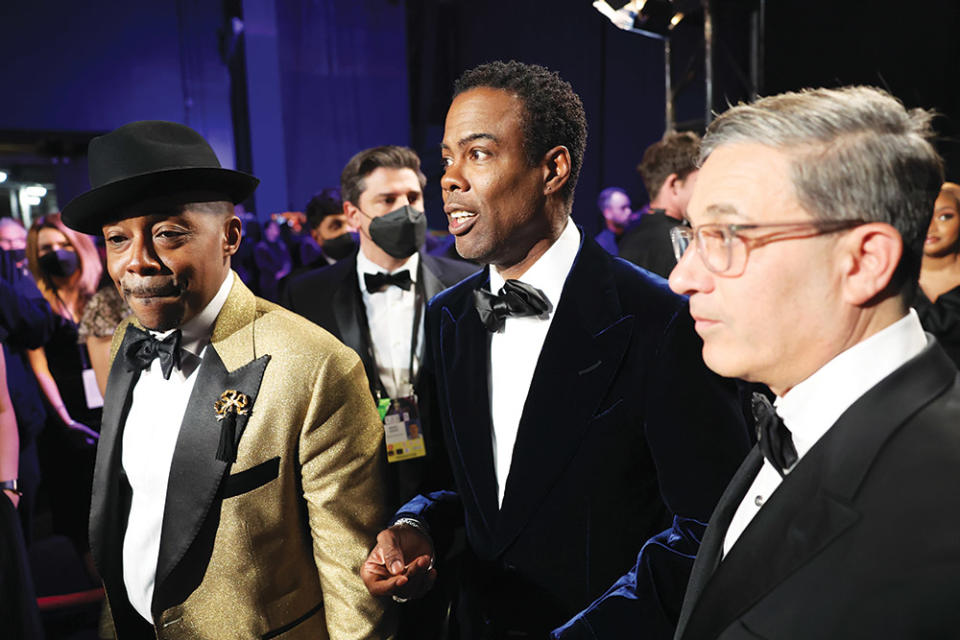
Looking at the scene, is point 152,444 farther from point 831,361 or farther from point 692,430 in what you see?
point 831,361

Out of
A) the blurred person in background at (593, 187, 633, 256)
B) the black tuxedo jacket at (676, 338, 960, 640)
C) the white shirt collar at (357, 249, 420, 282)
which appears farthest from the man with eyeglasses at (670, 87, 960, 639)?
the blurred person in background at (593, 187, 633, 256)

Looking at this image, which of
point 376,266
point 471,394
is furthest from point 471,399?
point 376,266

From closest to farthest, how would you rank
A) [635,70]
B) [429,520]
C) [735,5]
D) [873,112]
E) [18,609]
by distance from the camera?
[873,112] < [429,520] < [18,609] < [735,5] < [635,70]

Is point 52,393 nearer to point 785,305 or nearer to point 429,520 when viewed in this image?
point 429,520

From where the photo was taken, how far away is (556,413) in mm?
1440

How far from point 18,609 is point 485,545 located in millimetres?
1330

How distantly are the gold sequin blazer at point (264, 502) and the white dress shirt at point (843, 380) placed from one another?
97cm

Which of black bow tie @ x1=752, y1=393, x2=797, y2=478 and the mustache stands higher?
the mustache

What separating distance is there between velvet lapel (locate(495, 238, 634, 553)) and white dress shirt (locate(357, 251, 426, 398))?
58.0 inches

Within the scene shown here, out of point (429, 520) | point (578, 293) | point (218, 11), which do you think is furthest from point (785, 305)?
point (218, 11)

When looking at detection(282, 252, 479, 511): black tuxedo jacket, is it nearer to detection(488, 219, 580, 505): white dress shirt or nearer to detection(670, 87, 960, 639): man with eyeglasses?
detection(488, 219, 580, 505): white dress shirt

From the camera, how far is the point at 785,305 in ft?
2.86

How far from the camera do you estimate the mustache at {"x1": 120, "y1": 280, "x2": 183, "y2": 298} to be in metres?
1.49

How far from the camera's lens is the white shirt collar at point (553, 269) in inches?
63.0
